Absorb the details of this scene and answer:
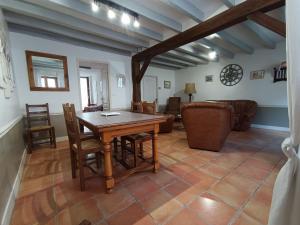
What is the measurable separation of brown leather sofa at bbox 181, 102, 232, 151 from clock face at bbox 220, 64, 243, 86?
10.3 feet

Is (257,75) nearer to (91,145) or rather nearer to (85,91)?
(91,145)

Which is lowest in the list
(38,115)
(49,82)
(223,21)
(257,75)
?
(38,115)

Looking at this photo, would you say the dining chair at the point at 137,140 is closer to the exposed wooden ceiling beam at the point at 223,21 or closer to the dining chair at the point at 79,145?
the dining chair at the point at 79,145

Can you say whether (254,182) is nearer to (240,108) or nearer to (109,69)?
(240,108)

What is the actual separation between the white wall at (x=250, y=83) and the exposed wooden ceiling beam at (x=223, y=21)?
2.84m

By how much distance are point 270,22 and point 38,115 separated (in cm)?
456

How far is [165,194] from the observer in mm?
1534

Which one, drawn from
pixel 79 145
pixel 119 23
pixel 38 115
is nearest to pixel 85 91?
pixel 38 115

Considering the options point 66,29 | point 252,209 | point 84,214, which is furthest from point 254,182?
point 66,29

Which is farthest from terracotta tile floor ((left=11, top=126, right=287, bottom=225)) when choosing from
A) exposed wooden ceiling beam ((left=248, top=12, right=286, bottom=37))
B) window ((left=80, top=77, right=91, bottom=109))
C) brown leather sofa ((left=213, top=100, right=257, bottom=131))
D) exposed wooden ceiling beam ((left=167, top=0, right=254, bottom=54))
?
window ((left=80, top=77, right=91, bottom=109))

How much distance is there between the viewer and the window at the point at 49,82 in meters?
3.29

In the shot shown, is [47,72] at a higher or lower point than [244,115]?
higher

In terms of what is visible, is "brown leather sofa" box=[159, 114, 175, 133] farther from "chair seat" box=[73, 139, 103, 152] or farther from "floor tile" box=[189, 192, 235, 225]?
"floor tile" box=[189, 192, 235, 225]

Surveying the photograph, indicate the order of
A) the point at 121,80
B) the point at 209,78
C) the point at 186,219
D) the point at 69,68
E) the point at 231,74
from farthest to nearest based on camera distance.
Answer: the point at 209,78, the point at 231,74, the point at 121,80, the point at 69,68, the point at 186,219
